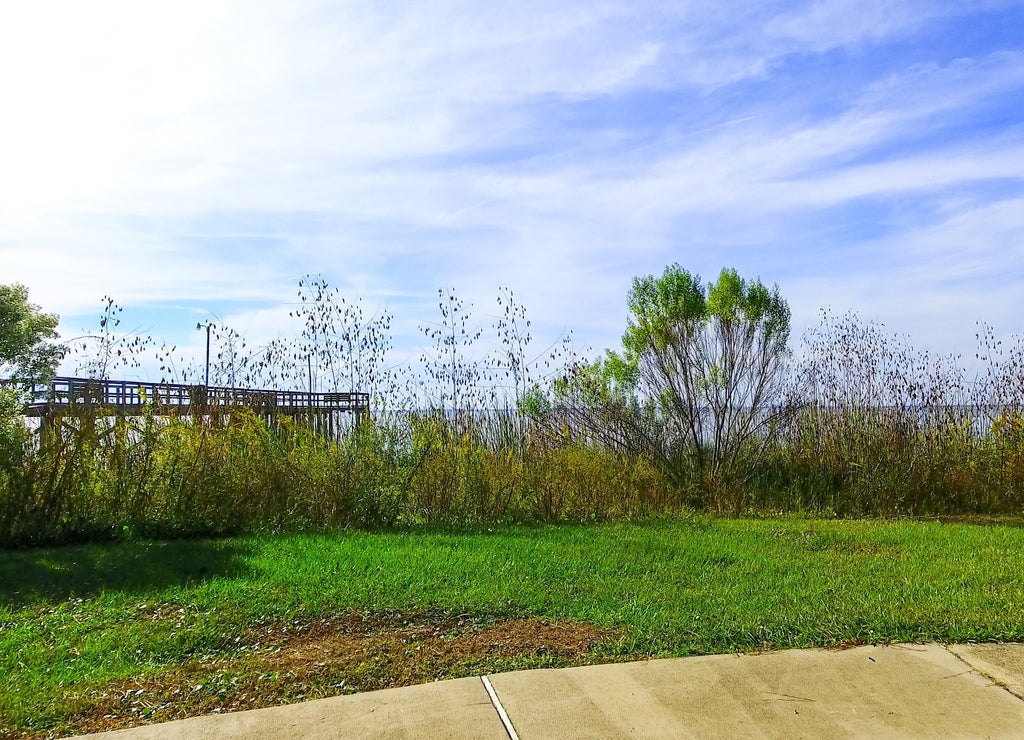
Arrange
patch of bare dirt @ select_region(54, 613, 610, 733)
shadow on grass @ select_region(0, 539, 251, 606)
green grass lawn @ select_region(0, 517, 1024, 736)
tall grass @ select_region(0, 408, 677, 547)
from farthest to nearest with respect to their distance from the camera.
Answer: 1. tall grass @ select_region(0, 408, 677, 547)
2. shadow on grass @ select_region(0, 539, 251, 606)
3. green grass lawn @ select_region(0, 517, 1024, 736)
4. patch of bare dirt @ select_region(54, 613, 610, 733)

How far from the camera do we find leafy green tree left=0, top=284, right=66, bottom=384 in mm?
8273

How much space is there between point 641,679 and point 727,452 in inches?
322

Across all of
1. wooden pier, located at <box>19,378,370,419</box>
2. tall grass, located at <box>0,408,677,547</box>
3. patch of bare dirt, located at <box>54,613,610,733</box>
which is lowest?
patch of bare dirt, located at <box>54,613,610,733</box>

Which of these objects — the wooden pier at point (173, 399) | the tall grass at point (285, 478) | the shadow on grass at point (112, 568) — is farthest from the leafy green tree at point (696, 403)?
the shadow on grass at point (112, 568)

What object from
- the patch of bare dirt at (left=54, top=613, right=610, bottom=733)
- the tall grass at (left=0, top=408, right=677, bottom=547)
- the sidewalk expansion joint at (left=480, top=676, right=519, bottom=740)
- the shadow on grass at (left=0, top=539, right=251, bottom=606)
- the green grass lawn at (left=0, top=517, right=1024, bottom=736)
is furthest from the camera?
the tall grass at (left=0, top=408, right=677, bottom=547)

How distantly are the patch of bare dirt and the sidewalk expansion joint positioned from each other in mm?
215

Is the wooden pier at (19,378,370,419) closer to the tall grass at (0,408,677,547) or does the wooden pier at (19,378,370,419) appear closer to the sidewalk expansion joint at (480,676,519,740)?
the tall grass at (0,408,677,547)

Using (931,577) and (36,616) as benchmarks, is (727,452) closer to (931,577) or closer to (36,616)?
(931,577)

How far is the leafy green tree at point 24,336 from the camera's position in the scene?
8273mm

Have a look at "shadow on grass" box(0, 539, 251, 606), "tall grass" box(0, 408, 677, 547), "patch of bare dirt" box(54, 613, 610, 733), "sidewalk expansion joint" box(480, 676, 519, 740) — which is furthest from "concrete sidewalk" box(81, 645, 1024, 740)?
"tall grass" box(0, 408, 677, 547)

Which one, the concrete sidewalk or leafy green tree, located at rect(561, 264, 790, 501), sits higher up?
Answer: leafy green tree, located at rect(561, 264, 790, 501)

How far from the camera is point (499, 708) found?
3.71m

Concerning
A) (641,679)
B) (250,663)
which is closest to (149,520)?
(250,663)

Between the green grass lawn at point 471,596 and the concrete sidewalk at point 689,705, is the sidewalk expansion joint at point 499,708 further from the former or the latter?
the green grass lawn at point 471,596
